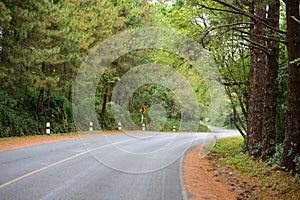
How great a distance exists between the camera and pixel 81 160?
11.1 m

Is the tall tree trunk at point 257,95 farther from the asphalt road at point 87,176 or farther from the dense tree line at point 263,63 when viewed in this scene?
the asphalt road at point 87,176

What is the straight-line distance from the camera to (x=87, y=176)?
8.60 m

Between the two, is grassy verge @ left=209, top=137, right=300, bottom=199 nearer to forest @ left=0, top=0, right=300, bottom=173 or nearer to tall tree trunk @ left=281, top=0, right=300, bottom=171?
forest @ left=0, top=0, right=300, bottom=173

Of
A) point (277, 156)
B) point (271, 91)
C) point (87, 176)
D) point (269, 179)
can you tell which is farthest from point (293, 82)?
point (87, 176)

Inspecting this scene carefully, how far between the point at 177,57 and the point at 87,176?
11.9 metres

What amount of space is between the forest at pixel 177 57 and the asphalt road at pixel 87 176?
11.6 ft

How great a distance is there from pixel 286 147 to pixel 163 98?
Answer: 3451 cm

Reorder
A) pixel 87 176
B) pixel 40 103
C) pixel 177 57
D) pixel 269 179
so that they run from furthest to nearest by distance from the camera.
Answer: pixel 40 103, pixel 177 57, pixel 269 179, pixel 87 176

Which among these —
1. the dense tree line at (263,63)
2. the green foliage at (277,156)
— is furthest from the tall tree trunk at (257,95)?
the green foliage at (277,156)

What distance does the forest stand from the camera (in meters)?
9.28

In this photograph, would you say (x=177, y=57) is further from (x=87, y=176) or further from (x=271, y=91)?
(x=87, y=176)

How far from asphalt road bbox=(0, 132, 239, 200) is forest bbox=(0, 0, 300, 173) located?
3.54 meters

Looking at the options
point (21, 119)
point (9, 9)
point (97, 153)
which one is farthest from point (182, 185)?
point (21, 119)

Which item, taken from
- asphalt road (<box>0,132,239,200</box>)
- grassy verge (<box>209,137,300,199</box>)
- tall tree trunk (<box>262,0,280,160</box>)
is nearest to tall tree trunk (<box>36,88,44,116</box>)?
asphalt road (<box>0,132,239,200</box>)
